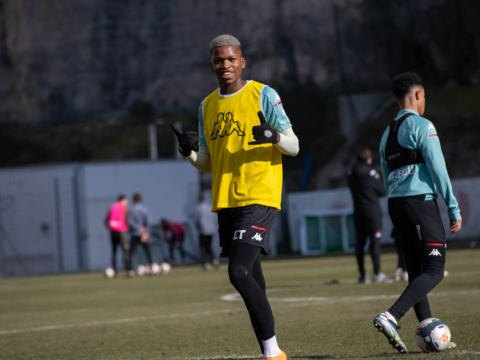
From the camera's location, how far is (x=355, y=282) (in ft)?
42.6

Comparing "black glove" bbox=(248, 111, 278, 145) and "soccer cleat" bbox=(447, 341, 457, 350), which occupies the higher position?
"black glove" bbox=(248, 111, 278, 145)

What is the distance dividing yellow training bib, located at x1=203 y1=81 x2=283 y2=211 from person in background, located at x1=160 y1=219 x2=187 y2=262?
23.4m

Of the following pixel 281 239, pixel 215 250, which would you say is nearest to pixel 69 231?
pixel 215 250

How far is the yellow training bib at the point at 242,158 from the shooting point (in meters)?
5.19

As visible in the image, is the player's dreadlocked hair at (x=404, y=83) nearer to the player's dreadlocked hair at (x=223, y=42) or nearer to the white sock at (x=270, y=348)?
the player's dreadlocked hair at (x=223, y=42)

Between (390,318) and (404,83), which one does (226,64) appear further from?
(390,318)

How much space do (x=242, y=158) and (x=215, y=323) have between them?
353 centimetres

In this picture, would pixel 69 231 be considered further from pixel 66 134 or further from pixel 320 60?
pixel 66 134

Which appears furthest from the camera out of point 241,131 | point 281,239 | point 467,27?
point 467,27

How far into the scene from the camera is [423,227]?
549 cm

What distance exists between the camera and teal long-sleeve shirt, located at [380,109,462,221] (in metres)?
5.41

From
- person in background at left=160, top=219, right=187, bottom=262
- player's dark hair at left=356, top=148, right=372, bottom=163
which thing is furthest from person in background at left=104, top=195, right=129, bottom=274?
player's dark hair at left=356, top=148, right=372, bottom=163

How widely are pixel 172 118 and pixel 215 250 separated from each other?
3552 centimetres

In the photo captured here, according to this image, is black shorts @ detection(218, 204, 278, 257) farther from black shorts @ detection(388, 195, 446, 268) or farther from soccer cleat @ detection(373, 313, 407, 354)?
black shorts @ detection(388, 195, 446, 268)
